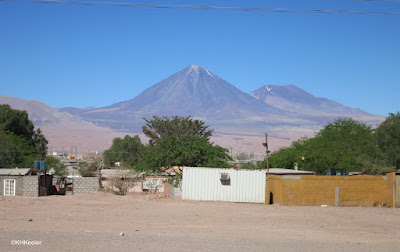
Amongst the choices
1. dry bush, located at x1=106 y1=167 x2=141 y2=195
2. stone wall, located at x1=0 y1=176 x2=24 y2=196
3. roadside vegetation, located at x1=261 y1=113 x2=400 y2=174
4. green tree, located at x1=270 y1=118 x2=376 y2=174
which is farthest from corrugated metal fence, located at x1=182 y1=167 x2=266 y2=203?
roadside vegetation, located at x1=261 y1=113 x2=400 y2=174

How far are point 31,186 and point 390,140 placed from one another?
3891 centimetres

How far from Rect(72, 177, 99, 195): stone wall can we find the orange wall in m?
16.8

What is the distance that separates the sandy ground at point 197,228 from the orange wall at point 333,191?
6.62 feet

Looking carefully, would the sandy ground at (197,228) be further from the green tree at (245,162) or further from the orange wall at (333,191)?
the green tree at (245,162)

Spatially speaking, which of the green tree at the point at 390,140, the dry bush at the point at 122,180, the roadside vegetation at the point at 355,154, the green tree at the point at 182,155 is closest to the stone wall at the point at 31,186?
the dry bush at the point at 122,180

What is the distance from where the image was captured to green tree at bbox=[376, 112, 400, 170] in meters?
59.5

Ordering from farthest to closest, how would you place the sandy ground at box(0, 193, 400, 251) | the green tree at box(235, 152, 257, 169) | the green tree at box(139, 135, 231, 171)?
the green tree at box(235, 152, 257, 169), the green tree at box(139, 135, 231, 171), the sandy ground at box(0, 193, 400, 251)

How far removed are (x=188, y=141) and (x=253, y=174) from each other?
12929 millimetres

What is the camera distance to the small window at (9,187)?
42.1 m

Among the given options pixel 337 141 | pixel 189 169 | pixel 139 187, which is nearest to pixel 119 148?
pixel 337 141

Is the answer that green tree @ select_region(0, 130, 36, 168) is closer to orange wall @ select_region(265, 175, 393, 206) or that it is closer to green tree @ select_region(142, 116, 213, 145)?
green tree @ select_region(142, 116, 213, 145)

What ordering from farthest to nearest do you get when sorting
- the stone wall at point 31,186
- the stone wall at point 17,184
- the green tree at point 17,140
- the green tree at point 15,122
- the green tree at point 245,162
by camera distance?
1. the green tree at point 245,162
2. the green tree at point 15,122
3. the green tree at point 17,140
4. the stone wall at point 17,184
5. the stone wall at point 31,186

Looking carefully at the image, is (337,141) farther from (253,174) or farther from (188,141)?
(253,174)

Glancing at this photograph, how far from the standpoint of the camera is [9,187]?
42281 millimetres
